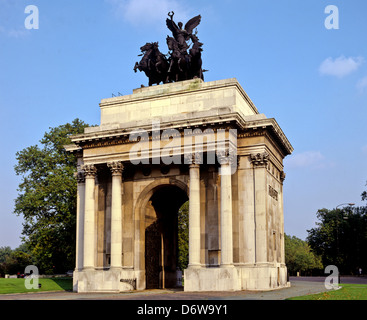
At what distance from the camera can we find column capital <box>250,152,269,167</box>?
33594 mm

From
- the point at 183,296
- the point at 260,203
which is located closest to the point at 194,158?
the point at 260,203

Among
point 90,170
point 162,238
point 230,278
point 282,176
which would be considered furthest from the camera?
point 282,176

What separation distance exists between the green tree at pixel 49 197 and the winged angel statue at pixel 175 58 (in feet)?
57.1

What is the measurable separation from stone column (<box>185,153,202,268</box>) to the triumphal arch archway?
64 millimetres

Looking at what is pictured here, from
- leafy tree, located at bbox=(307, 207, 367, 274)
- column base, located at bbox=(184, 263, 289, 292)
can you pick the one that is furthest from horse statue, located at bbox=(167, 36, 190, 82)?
leafy tree, located at bbox=(307, 207, 367, 274)

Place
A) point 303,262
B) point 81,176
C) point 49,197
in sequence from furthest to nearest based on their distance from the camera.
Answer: point 303,262, point 49,197, point 81,176

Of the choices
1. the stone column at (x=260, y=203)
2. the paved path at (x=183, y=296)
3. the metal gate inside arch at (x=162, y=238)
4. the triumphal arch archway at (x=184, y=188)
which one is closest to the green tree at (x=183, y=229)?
the metal gate inside arch at (x=162, y=238)

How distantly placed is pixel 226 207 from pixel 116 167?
8.52m

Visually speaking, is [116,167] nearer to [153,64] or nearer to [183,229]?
[153,64]

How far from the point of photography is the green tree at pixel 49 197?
2014 inches

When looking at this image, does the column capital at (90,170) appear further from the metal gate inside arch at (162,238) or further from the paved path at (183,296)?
the paved path at (183,296)

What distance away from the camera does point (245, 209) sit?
110ft

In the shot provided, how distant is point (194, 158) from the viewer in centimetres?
3319

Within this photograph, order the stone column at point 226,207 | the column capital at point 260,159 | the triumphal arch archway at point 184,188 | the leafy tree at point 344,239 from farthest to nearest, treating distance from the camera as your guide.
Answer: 1. the leafy tree at point 344,239
2. the column capital at point 260,159
3. the triumphal arch archway at point 184,188
4. the stone column at point 226,207
